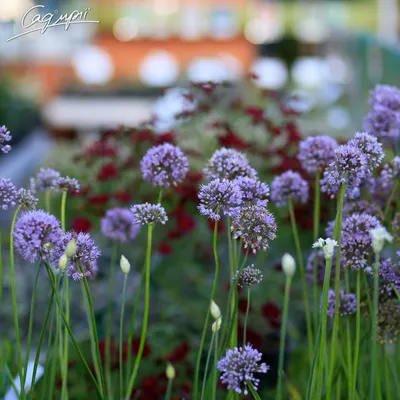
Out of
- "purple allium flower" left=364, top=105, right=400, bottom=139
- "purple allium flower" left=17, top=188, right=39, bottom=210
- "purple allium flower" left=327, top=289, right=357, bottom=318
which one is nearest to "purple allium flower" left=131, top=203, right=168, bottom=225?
"purple allium flower" left=17, top=188, right=39, bottom=210

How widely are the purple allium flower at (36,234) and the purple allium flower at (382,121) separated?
82cm

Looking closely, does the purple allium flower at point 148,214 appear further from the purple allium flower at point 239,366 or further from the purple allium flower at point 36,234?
the purple allium flower at point 239,366

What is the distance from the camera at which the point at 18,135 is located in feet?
27.3

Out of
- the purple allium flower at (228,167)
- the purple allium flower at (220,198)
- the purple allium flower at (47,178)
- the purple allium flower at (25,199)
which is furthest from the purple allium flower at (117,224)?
the purple allium flower at (220,198)

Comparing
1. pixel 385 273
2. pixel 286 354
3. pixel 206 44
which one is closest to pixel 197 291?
pixel 286 354

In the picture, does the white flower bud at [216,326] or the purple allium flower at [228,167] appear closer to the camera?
the white flower bud at [216,326]

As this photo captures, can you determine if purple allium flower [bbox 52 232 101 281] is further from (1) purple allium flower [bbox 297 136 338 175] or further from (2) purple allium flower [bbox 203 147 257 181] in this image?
(1) purple allium flower [bbox 297 136 338 175]

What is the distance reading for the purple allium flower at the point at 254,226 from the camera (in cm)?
133

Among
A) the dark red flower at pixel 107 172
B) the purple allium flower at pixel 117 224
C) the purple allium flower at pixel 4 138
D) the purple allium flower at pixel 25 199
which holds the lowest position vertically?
the purple allium flower at pixel 25 199

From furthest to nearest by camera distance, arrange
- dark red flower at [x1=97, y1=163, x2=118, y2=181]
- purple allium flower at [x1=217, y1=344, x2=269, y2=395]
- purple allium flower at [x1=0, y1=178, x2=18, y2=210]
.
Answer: dark red flower at [x1=97, y1=163, x2=118, y2=181] < purple allium flower at [x1=0, y1=178, x2=18, y2=210] < purple allium flower at [x1=217, y1=344, x2=269, y2=395]

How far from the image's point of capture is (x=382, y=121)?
1776mm

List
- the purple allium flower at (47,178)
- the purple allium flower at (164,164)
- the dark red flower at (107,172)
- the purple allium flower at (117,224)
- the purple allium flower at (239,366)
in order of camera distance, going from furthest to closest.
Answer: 1. the dark red flower at (107,172)
2. the purple allium flower at (117,224)
3. the purple allium flower at (47,178)
4. the purple allium flower at (164,164)
5. the purple allium flower at (239,366)

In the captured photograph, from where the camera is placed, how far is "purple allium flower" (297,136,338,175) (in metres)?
1.73

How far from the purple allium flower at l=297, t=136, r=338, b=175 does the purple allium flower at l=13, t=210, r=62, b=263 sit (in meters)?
0.67
